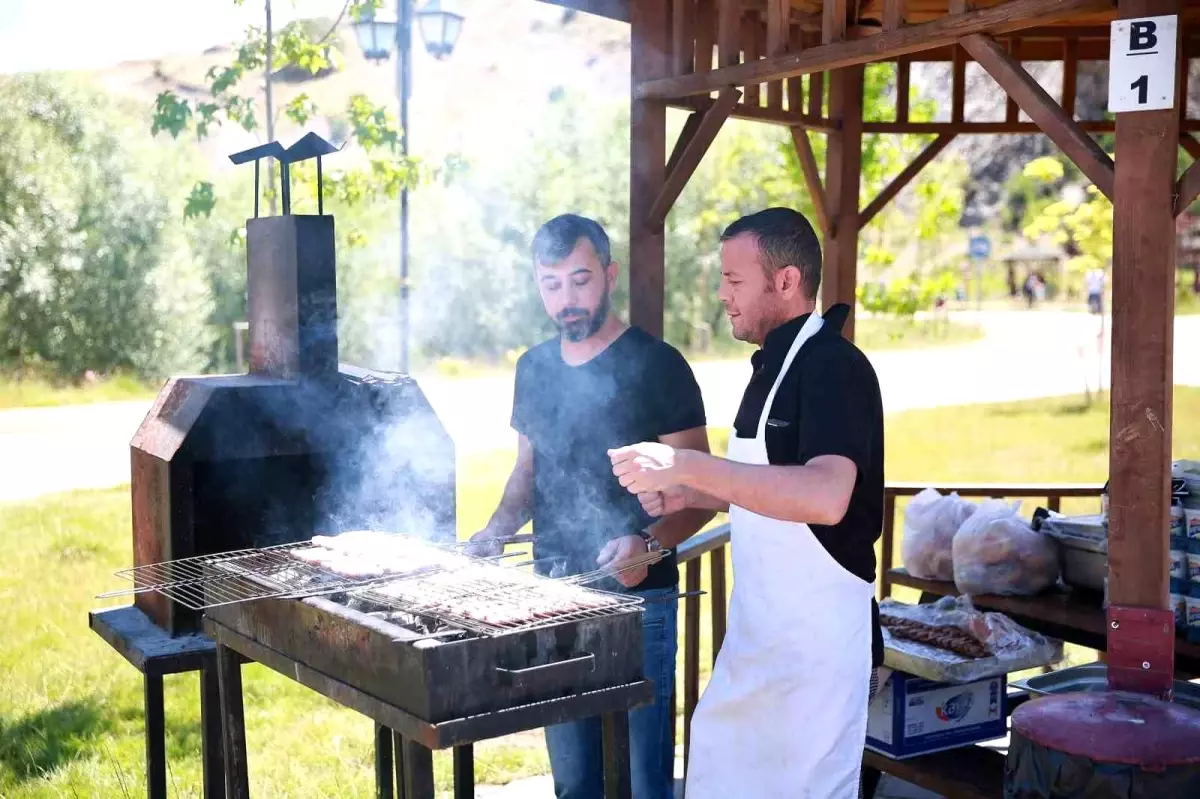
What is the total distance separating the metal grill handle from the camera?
2.42 meters

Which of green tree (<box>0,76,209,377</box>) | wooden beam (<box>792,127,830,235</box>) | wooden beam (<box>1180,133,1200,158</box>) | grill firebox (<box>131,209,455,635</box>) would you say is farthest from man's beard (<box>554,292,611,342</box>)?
green tree (<box>0,76,209,377</box>)

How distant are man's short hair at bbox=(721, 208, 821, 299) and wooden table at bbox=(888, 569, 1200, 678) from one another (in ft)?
7.07

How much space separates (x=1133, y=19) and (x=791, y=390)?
68.8 inches

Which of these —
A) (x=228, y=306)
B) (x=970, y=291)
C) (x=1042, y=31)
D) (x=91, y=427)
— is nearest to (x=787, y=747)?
(x=1042, y=31)

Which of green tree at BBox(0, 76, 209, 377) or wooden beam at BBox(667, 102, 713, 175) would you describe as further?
green tree at BBox(0, 76, 209, 377)

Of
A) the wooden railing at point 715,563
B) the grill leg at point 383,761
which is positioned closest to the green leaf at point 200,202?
the wooden railing at point 715,563

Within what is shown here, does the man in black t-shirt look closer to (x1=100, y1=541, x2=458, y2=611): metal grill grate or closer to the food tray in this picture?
(x1=100, y1=541, x2=458, y2=611): metal grill grate

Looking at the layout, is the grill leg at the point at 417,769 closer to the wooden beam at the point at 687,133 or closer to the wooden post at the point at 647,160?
the wooden post at the point at 647,160

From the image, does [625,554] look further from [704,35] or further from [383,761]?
[704,35]

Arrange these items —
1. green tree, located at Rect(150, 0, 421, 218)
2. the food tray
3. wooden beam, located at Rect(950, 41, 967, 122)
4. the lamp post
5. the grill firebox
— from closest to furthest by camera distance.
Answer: the grill firebox
the food tray
wooden beam, located at Rect(950, 41, 967, 122)
the lamp post
green tree, located at Rect(150, 0, 421, 218)

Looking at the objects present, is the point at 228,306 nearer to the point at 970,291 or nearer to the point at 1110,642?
the point at 1110,642

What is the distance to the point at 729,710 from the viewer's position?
10.1 ft

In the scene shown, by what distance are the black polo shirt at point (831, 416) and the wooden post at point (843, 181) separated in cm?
404

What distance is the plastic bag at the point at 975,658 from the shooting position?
4086mm
